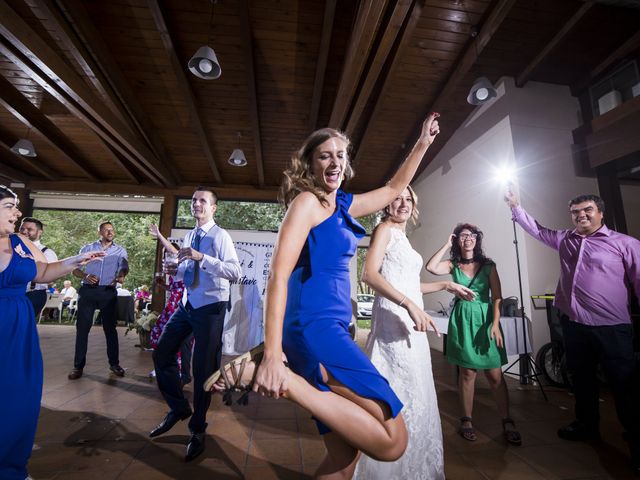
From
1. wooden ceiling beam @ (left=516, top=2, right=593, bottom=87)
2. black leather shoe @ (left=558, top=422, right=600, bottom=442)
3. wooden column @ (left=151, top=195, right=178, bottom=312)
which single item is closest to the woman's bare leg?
black leather shoe @ (left=558, top=422, right=600, bottom=442)

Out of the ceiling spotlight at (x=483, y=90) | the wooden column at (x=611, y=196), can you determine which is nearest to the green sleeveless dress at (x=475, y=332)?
the ceiling spotlight at (x=483, y=90)

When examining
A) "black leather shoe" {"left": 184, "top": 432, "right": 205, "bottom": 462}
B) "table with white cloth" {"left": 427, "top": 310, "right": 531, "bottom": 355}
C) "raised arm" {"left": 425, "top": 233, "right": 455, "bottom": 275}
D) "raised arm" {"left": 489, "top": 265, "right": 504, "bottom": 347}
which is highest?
"raised arm" {"left": 425, "top": 233, "right": 455, "bottom": 275}

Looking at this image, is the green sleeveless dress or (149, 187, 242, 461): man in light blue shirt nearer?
(149, 187, 242, 461): man in light blue shirt

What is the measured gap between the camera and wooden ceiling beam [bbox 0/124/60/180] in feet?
21.2

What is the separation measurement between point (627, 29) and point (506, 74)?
1.41 metres

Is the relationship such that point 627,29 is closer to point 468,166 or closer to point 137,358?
point 468,166

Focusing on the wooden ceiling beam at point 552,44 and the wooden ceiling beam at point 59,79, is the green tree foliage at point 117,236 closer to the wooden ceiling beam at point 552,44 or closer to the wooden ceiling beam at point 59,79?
the wooden ceiling beam at point 59,79

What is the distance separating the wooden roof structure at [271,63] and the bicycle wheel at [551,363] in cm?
380

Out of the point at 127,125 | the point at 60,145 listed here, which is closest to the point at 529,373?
the point at 127,125

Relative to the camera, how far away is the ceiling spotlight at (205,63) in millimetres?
3697

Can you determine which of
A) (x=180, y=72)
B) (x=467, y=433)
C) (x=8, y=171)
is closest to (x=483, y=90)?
(x=467, y=433)

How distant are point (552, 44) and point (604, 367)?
4186 mm

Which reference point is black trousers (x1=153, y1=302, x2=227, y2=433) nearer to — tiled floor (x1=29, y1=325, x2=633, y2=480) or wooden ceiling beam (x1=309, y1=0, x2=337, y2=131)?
tiled floor (x1=29, y1=325, x2=633, y2=480)

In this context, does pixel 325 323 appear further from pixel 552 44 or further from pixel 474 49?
pixel 552 44
